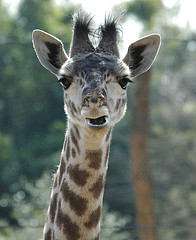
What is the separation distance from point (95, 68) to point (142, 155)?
33.8 feet

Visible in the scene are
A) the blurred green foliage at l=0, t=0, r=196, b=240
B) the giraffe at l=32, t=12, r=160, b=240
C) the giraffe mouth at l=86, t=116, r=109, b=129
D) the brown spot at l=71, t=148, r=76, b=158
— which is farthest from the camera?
the blurred green foliage at l=0, t=0, r=196, b=240

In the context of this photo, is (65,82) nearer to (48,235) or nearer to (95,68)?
(95,68)

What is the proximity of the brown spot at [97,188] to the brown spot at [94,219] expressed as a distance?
115 millimetres

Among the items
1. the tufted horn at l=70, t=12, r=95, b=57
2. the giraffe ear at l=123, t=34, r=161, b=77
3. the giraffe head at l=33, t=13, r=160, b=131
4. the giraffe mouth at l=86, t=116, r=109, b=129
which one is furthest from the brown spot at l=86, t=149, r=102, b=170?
the giraffe ear at l=123, t=34, r=161, b=77

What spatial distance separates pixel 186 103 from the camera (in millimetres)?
40469

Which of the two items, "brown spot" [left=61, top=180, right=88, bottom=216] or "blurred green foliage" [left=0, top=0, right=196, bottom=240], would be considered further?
"blurred green foliage" [left=0, top=0, right=196, bottom=240]

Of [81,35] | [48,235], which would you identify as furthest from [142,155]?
[48,235]

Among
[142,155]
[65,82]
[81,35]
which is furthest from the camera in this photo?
[142,155]

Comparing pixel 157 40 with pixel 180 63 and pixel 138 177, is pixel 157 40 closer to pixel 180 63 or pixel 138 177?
pixel 138 177

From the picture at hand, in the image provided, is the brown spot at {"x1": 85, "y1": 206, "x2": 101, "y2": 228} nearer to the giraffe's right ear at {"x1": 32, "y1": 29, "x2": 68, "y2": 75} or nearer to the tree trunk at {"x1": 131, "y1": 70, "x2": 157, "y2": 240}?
the giraffe's right ear at {"x1": 32, "y1": 29, "x2": 68, "y2": 75}

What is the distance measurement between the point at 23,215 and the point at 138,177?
9123 mm

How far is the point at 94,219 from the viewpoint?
18.9 feet

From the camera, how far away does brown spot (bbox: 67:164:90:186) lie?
5766 millimetres

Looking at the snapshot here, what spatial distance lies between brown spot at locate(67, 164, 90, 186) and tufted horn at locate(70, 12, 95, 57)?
3.49 ft
